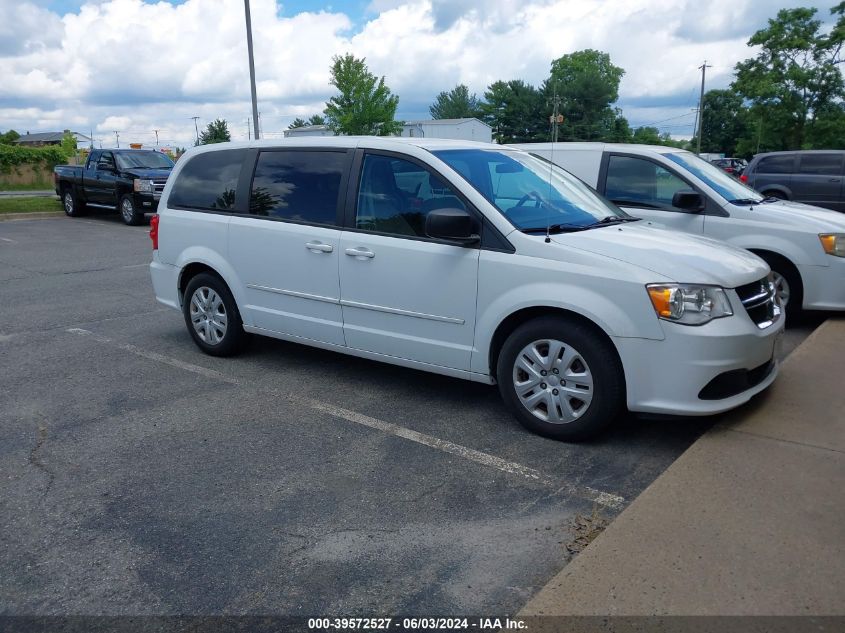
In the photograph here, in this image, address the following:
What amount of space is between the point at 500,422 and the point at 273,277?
7.01 feet

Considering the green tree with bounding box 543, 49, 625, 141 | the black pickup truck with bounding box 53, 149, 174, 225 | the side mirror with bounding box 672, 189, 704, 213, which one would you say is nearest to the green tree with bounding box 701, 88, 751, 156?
the green tree with bounding box 543, 49, 625, 141

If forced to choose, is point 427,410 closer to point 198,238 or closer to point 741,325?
point 741,325

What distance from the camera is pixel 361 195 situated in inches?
211

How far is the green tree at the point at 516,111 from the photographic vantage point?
68.4 meters

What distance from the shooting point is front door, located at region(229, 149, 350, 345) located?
549 cm

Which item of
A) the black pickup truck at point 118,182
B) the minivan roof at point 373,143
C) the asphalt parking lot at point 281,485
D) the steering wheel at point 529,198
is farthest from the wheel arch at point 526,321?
the black pickup truck at point 118,182

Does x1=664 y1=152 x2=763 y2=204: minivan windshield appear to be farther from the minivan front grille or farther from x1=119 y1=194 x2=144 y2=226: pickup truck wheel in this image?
x1=119 y1=194 x2=144 y2=226: pickup truck wheel

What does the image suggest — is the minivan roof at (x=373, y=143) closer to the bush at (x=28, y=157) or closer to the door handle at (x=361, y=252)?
the door handle at (x=361, y=252)

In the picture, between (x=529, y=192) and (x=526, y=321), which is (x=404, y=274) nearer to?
(x=526, y=321)

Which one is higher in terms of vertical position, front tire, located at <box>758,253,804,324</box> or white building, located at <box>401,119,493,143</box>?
white building, located at <box>401,119,493,143</box>

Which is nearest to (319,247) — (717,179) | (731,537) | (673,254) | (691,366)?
(673,254)

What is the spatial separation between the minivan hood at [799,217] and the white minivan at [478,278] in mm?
2725

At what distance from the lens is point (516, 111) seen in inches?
2768

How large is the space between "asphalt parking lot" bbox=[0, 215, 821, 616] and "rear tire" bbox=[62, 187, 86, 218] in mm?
15922
